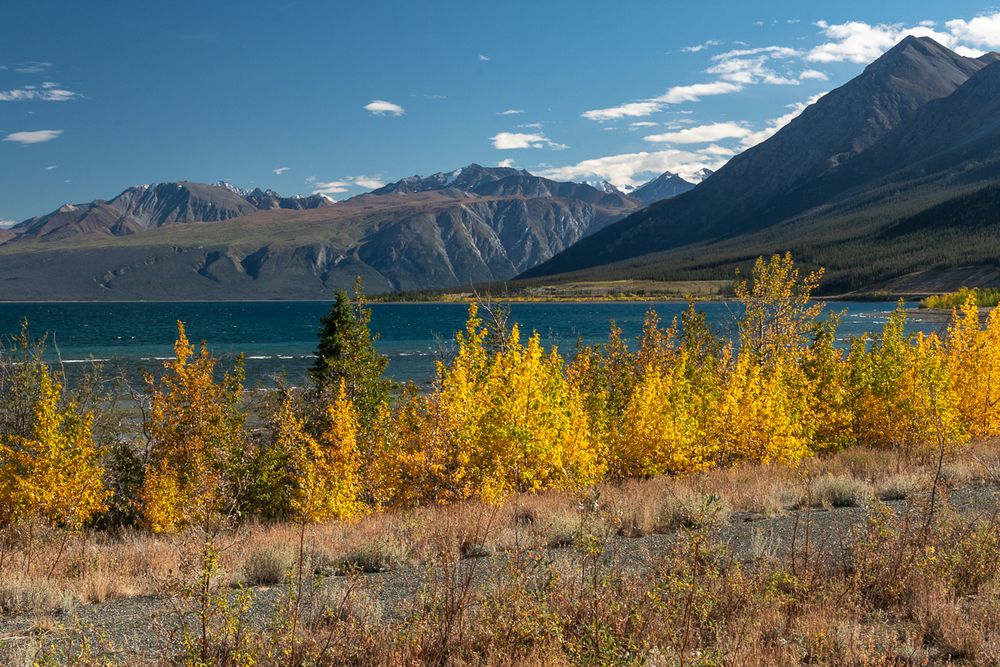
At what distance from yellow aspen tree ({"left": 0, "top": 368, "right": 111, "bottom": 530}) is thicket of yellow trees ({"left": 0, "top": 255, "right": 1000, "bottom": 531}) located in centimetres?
4

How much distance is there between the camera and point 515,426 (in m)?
14.0

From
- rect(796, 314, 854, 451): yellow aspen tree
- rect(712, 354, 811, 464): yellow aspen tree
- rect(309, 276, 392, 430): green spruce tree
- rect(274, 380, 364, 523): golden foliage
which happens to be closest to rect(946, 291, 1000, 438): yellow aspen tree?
rect(796, 314, 854, 451): yellow aspen tree

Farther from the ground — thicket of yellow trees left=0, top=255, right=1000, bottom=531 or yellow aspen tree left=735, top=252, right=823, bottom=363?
yellow aspen tree left=735, top=252, right=823, bottom=363

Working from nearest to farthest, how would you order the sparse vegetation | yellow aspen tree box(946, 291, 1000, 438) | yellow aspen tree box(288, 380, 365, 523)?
the sparse vegetation
yellow aspen tree box(288, 380, 365, 523)
yellow aspen tree box(946, 291, 1000, 438)

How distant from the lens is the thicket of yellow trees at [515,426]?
47.2 feet

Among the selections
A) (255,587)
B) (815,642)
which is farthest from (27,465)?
(815,642)

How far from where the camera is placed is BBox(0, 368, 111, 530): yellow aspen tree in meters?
14.6

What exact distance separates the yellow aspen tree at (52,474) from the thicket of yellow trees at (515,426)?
4 centimetres

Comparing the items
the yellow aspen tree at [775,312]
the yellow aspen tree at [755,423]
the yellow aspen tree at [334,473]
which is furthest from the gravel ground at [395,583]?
the yellow aspen tree at [775,312]

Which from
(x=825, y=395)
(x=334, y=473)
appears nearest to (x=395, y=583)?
(x=334, y=473)

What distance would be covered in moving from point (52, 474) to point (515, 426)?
9527 mm

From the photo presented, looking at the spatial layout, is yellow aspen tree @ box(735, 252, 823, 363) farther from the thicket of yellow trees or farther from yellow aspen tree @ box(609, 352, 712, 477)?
yellow aspen tree @ box(609, 352, 712, 477)

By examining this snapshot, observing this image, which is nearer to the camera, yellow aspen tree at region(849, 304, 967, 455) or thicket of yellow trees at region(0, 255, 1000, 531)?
thicket of yellow trees at region(0, 255, 1000, 531)

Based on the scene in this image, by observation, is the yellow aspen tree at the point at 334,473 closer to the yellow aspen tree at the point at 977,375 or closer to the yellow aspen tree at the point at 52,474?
the yellow aspen tree at the point at 52,474
